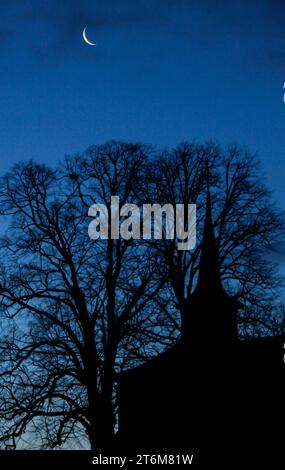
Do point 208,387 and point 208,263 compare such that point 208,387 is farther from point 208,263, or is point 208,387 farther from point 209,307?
point 208,263

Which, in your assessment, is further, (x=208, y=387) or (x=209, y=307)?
(x=209, y=307)

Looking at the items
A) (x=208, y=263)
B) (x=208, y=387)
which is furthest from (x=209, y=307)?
(x=208, y=387)

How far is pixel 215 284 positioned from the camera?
32469 mm

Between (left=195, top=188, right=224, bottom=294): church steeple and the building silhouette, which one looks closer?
the building silhouette

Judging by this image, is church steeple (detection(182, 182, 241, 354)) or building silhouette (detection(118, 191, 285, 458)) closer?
building silhouette (detection(118, 191, 285, 458))

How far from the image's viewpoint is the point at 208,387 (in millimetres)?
31672

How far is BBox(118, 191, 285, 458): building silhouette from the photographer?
29.4m

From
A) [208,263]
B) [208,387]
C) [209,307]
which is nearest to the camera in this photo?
[208,387]

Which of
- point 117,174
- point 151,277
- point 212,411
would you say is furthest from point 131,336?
point 117,174

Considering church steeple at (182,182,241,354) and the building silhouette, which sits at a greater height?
church steeple at (182,182,241,354)

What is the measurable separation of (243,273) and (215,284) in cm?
124

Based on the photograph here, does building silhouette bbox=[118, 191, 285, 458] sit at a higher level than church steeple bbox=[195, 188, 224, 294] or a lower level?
lower

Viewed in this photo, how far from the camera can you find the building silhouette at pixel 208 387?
2944 centimetres
